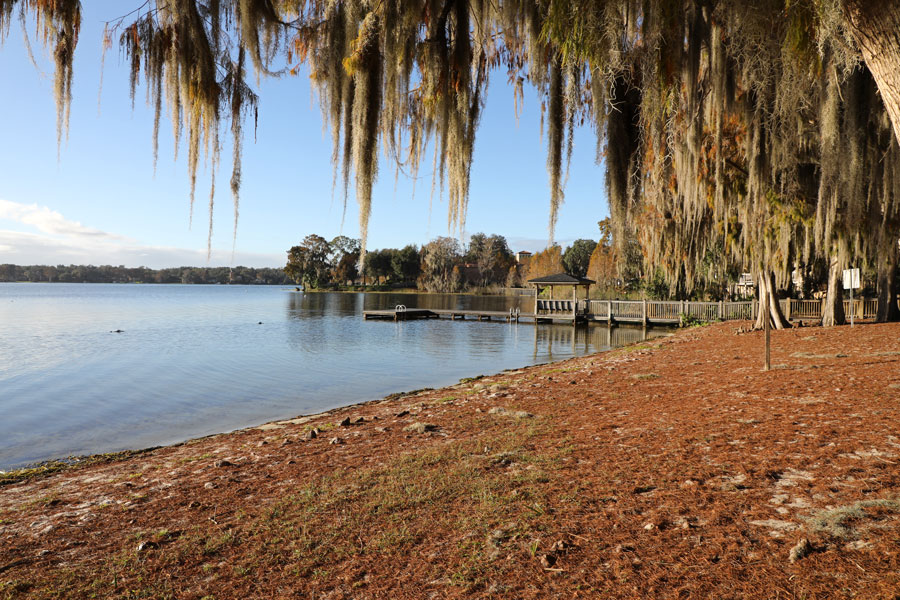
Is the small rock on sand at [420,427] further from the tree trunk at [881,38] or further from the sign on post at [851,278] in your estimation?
the sign on post at [851,278]

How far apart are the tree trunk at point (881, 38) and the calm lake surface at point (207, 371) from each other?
966 centimetres

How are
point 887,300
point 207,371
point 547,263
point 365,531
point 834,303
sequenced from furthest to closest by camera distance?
point 547,263, point 207,371, point 887,300, point 834,303, point 365,531

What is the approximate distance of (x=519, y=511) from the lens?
10.2 ft

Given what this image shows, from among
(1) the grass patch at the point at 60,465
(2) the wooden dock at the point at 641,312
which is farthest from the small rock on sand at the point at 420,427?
(2) the wooden dock at the point at 641,312

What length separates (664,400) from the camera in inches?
233

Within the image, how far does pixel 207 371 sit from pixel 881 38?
17572mm

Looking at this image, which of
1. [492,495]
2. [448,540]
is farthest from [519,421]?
[448,540]

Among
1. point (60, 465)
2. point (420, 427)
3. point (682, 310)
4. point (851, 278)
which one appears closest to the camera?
point (420, 427)

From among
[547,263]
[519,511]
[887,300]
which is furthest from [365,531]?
[547,263]

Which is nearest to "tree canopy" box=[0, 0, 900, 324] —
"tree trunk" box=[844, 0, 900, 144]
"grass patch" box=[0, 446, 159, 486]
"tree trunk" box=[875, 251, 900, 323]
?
"tree trunk" box=[844, 0, 900, 144]

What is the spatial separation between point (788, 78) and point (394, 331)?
87.2ft

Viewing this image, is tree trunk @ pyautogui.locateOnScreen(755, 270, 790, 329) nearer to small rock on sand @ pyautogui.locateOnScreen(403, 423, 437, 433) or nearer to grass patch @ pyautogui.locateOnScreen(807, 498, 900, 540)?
small rock on sand @ pyautogui.locateOnScreen(403, 423, 437, 433)

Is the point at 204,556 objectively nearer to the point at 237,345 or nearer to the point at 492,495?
the point at 492,495

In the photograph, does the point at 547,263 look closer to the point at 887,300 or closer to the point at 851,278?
the point at 887,300
